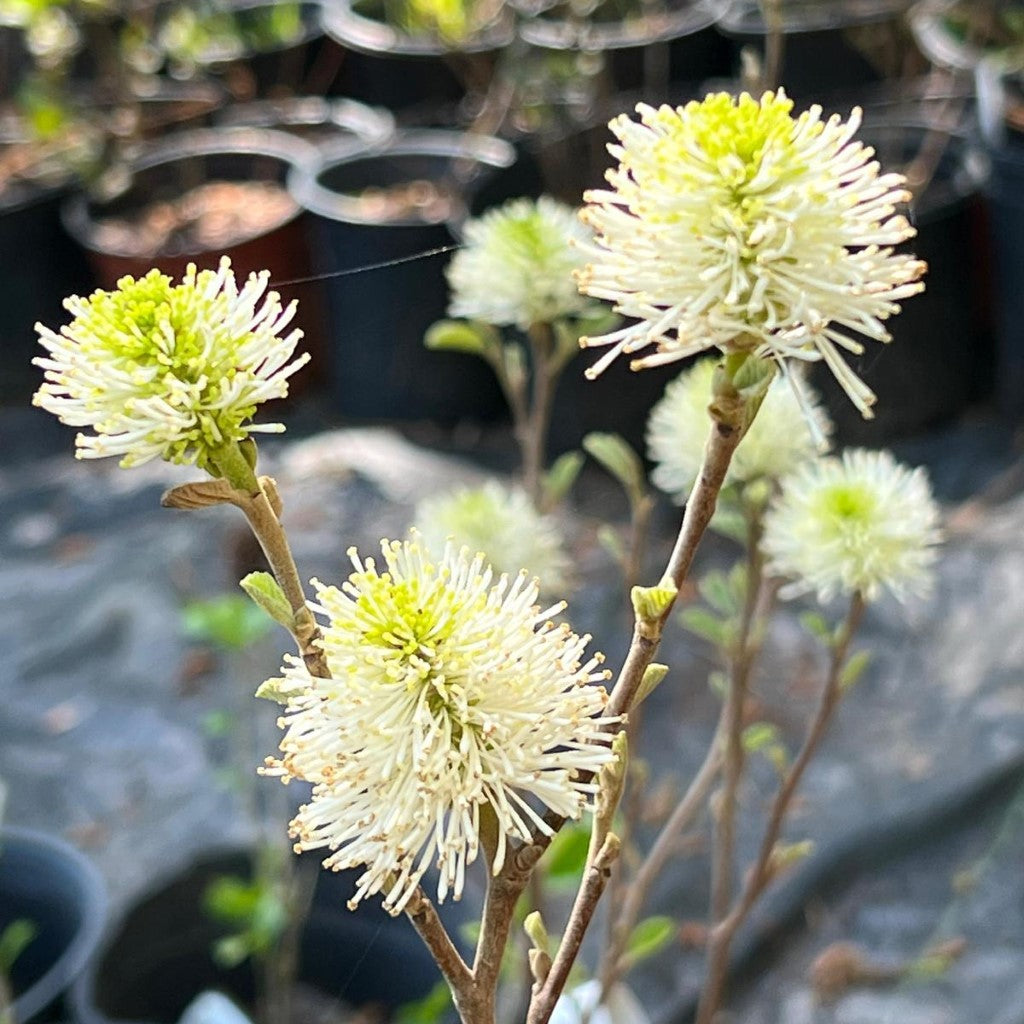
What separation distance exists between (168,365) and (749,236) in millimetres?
143

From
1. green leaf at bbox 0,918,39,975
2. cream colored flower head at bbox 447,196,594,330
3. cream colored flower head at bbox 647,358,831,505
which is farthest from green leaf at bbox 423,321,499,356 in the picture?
green leaf at bbox 0,918,39,975

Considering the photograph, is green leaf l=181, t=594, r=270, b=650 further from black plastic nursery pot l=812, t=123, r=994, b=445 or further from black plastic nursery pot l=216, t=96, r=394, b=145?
black plastic nursery pot l=216, t=96, r=394, b=145

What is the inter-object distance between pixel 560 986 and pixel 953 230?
155cm

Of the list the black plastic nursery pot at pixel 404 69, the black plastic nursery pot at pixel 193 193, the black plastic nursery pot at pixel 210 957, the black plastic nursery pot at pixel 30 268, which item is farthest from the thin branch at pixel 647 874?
the black plastic nursery pot at pixel 404 69

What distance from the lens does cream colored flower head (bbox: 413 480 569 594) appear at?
2.42 ft

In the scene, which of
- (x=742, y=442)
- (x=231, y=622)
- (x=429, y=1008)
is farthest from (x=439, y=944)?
(x=231, y=622)

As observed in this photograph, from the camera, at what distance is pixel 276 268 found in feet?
7.48

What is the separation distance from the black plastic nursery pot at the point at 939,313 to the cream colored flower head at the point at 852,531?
935 mm

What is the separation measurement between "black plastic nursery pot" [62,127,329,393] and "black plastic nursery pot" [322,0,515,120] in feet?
0.80

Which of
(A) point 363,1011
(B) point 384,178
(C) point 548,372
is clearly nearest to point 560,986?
(C) point 548,372

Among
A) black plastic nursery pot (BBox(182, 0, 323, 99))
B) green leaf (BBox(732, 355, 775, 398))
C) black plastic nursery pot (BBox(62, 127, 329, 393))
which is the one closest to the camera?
green leaf (BBox(732, 355, 775, 398))

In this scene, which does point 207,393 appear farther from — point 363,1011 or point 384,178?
point 384,178

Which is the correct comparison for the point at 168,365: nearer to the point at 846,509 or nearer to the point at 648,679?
the point at 648,679

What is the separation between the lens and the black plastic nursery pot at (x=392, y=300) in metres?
1.98
